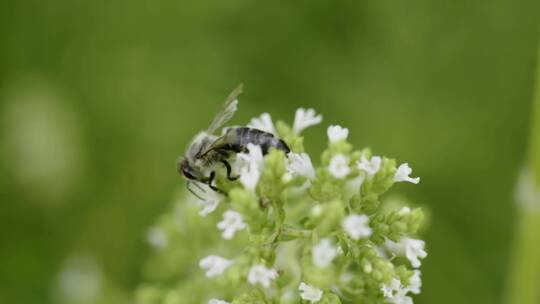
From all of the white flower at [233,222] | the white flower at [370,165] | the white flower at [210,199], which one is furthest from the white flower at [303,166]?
the white flower at [210,199]

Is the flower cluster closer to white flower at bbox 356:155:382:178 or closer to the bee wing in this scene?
white flower at bbox 356:155:382:178

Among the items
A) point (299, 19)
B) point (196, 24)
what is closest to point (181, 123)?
point (196, 24)

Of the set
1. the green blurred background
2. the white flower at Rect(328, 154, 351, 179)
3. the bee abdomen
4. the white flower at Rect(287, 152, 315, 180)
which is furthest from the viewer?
the green blurred background

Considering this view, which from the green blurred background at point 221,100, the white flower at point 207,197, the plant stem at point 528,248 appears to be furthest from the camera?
the green blurred background at point 221,100

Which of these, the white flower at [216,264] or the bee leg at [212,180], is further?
the bee leg at [212,180]

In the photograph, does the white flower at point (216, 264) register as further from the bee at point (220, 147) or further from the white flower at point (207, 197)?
the bee at point (220, 147)

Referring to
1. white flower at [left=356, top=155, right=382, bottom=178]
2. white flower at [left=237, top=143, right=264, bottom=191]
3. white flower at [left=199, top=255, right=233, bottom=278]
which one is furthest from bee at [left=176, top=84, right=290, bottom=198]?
white flower at [left=199, top=255, right=233, bottom=278]

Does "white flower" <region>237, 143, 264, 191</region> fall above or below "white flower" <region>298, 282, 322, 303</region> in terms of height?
above
